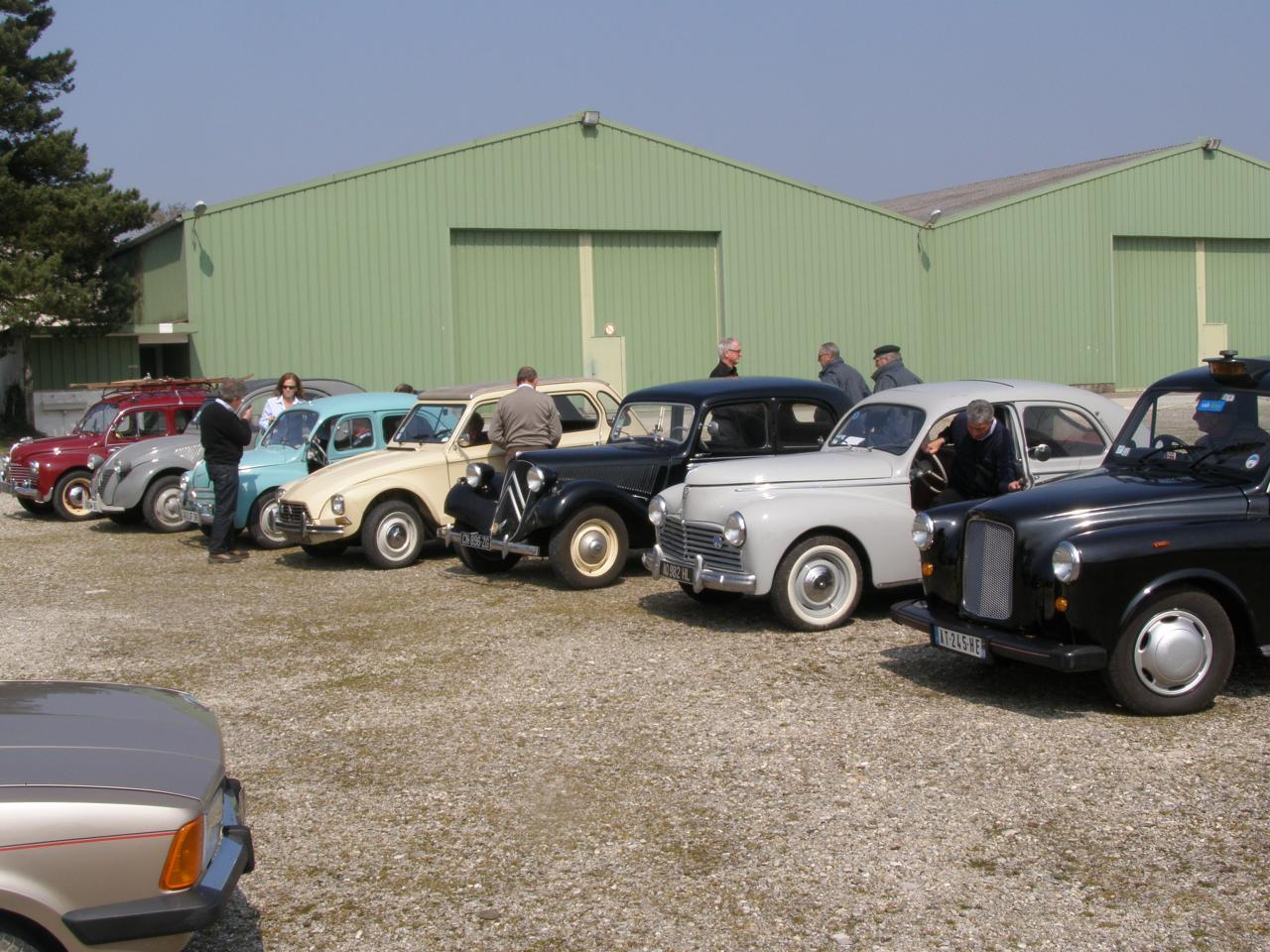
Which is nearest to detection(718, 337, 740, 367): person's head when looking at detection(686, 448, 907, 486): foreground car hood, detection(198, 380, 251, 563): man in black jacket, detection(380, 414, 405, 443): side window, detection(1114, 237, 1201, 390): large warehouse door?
detection(380, 414, 405, 443): side window

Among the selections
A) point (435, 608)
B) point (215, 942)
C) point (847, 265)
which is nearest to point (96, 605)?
point (435, 608)

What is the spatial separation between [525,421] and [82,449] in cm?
775

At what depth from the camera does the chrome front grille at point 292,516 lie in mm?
12469

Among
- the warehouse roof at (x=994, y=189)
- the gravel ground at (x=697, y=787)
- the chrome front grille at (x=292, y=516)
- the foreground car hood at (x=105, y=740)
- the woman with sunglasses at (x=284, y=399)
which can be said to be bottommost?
the gravel ground at (x=697, y=787)

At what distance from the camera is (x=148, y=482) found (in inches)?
615

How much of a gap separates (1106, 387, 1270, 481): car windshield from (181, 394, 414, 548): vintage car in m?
8.69

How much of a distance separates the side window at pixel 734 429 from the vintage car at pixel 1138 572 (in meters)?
3.93

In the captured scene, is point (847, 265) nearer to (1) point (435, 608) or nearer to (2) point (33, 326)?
(2) point (33, 326)

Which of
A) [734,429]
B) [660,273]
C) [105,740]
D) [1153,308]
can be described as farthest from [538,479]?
[1153,308]

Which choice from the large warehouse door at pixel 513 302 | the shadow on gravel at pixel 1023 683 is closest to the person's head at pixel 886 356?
the shadow on gravel at pixel 1023 683

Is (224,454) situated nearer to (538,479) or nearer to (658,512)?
→ (538,479)

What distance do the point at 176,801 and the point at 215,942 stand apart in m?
1.09

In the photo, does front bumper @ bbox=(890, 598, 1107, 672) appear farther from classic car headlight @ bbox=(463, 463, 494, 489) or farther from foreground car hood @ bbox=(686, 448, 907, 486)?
classic car headlight @ bbox=(463, 463, 494, 489)

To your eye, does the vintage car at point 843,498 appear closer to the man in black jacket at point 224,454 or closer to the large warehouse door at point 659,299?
the man in black jacket at point 224,454
